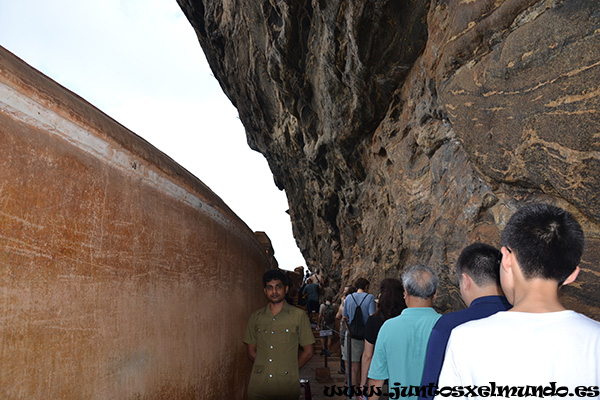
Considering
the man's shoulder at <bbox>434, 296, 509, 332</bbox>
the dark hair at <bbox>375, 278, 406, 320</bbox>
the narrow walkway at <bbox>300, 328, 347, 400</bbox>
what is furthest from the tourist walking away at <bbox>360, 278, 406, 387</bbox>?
the narrow walkway at <bbox>300, 328, 347, 400</bbox>

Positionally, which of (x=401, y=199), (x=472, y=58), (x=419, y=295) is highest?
(x=472, y=58)

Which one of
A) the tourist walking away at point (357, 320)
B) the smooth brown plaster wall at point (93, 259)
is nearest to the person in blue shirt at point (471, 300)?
the smooth brown plaster wall at point (93, 259)

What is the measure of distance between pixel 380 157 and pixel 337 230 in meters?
5.97

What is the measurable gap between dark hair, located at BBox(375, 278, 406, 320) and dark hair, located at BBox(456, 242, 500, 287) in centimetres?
136

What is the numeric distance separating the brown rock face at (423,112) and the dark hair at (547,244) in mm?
1722

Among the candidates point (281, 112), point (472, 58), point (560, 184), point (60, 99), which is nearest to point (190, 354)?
point (60, 99)

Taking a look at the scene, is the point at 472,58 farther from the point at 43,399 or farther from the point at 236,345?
the point at 43,399

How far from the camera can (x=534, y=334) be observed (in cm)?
100

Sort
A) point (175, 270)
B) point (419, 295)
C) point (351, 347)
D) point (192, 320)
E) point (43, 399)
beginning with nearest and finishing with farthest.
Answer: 1. point (43, 399)
2. point (419, 295)
3. point (175, 270)
4. point (192, 320)
5. point (351, 347)

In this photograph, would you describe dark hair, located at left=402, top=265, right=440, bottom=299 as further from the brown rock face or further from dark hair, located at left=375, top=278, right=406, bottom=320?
the brown rock face

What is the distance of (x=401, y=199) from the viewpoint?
650 cm

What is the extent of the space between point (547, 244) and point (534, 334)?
25 cm

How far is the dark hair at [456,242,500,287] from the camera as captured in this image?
176 centimetres

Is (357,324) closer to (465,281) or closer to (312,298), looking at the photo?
(465,281)
